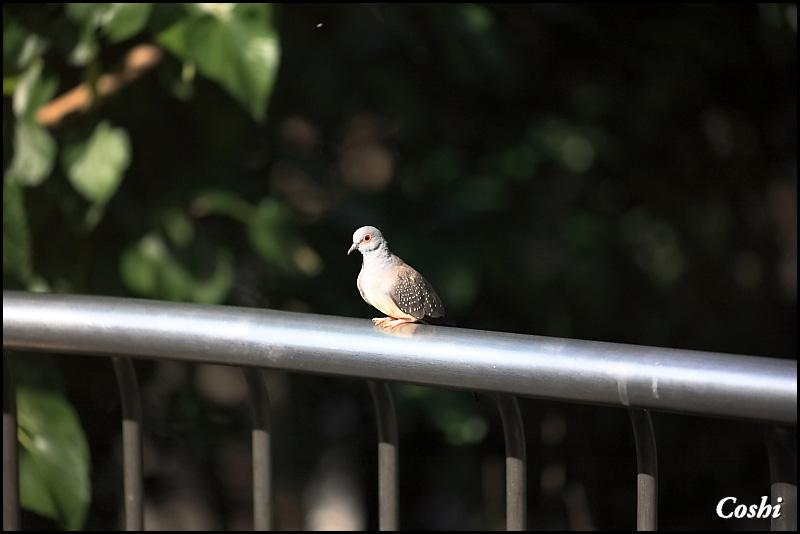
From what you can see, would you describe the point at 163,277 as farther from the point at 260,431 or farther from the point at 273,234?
the point at 260,431

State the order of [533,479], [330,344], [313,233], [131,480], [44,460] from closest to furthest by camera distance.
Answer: [330,344] → [131,480] → [44,460] → [313,233] → [533,479]

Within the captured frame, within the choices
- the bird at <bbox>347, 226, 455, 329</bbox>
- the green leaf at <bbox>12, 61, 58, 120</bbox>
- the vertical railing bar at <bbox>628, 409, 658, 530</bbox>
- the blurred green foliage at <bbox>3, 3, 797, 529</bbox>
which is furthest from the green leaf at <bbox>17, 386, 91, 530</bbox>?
the vertical railing bar at <bbox>628, 409, 658, 530</bbox>

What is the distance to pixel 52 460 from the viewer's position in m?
1.59

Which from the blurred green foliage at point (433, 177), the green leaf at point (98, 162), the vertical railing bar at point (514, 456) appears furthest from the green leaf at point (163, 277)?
the vertical railing bar at point (514, 456)

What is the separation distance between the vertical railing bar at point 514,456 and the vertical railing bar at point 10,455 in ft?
1.97

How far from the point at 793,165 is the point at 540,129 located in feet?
3.46

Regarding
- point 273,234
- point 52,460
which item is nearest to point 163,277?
point 273,234

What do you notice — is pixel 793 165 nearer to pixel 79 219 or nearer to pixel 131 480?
pixel 79 219

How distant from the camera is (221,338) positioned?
3.03ft

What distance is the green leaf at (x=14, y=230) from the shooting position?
164cm

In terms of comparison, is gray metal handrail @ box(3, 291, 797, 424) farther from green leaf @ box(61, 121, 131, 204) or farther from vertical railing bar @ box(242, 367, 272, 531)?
green leaf @ box(61, 121, 131, 204)

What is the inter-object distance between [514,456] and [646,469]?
130 mm

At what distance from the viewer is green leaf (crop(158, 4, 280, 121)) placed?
146 centimetres

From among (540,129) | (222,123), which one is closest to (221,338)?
(222,123)
